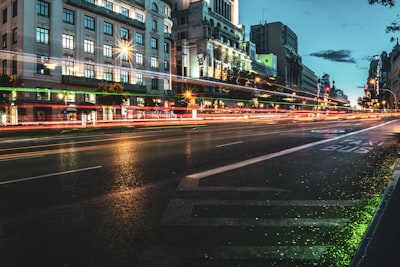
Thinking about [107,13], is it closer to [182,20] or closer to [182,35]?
[182,35]

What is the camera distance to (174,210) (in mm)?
5008

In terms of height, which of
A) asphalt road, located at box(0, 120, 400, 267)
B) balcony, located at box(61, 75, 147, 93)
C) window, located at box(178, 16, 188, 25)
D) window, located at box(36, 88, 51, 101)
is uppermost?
window, located at box(178, 16, 188, 25)

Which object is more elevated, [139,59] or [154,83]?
[139,59]

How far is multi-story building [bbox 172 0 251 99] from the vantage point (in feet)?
267

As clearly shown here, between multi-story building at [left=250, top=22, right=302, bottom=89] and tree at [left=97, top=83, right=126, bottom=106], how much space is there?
92421mm

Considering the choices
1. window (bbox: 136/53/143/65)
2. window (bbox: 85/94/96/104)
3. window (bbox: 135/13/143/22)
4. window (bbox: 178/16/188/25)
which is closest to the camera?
window (bbox: 85/94/96/104)

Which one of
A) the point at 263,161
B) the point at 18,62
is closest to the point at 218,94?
the point at 18,62

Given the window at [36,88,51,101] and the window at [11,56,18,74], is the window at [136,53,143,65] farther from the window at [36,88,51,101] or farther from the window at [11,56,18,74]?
the window at [11,56,18,74]

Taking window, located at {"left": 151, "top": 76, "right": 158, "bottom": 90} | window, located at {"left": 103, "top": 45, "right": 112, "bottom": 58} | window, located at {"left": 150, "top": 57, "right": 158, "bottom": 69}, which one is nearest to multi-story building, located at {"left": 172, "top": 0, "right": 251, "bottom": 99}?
window, located at {"left": 150, "top": 57, "right": 158, "bottom": 69}

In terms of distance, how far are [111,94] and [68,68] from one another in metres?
8.89

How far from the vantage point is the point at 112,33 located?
54.5 metres

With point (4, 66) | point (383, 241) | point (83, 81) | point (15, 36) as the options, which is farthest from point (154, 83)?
point (383, 241)

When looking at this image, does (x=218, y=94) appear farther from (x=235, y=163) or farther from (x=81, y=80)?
(x=235, y=163)

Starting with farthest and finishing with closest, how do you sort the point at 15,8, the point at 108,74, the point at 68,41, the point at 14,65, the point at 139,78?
the point at 139,78 < the point at 108,74 < the point at 68,41 < the point at 15,8 < the point at 14,65
